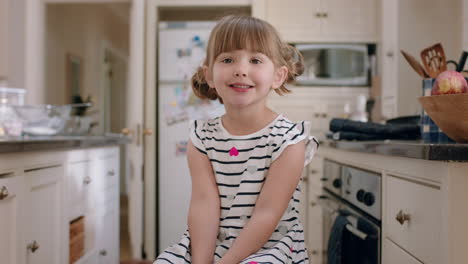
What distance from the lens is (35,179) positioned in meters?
1.40

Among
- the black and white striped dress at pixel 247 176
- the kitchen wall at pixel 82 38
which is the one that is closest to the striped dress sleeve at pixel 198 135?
the black and white striped dress at pixel 247 176

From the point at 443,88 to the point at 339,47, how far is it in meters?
2.40

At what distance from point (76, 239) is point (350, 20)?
8.51 feet

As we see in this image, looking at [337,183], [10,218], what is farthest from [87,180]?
[337,183]

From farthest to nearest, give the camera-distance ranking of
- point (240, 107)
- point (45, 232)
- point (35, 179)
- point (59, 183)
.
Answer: point (59, 183) < point (45, 232) < point (35, 179) < point (240, 107)

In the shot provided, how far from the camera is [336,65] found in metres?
3.46

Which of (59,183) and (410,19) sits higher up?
(410,19)

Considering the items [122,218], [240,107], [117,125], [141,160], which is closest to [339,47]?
[141,160]

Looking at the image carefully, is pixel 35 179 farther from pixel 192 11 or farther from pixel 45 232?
pixel 192 11

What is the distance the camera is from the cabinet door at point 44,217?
54.2 inches

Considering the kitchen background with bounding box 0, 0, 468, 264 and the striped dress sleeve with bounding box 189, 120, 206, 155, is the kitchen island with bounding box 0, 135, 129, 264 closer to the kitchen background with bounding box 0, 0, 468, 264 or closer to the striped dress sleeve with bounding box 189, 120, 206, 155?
the striped dress sleeve with bounding box 189, 120, 206, 155

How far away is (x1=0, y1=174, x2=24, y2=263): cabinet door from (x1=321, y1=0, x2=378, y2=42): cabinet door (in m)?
2.71

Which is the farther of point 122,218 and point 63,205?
point 122,218

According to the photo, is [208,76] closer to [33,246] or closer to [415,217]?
[415,217]
